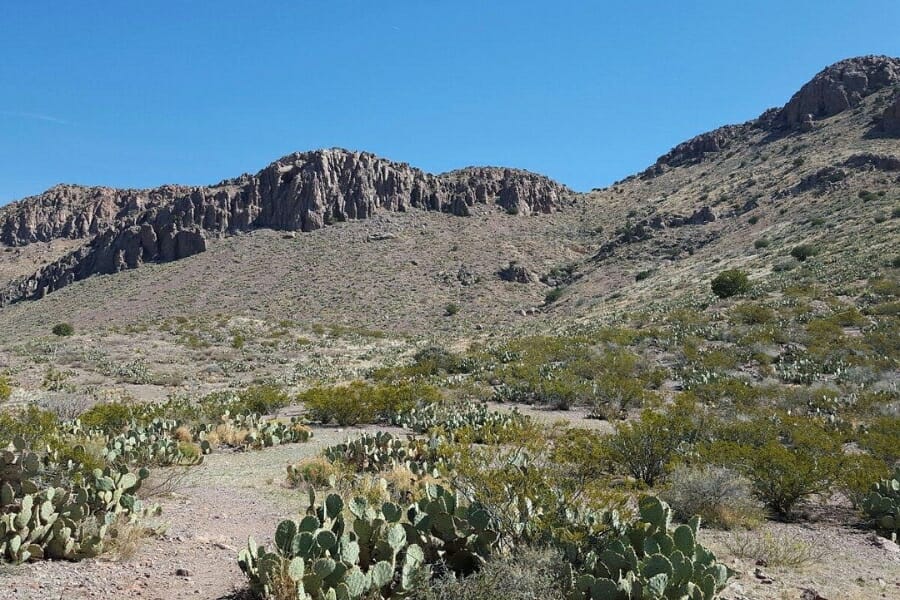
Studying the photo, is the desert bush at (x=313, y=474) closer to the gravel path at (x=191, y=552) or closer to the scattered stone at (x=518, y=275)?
the gravel path at (x=191, y=552)

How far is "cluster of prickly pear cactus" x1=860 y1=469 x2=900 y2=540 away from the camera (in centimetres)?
704

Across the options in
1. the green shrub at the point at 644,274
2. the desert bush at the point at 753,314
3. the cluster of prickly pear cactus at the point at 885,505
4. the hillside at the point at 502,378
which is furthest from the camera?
the green shrub at the point at 644,274

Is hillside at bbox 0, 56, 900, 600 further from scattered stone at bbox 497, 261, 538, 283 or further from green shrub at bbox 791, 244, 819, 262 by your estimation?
green shrub at bbox 791, 244, 819, 262

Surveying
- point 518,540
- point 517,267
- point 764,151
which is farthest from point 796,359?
point 764,151

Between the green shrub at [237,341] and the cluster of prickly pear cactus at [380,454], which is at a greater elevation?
the green shrub at [237,341]

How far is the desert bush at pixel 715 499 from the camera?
7156 millimetres

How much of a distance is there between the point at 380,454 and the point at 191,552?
14.9 feet

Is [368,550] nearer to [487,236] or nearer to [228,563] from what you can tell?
[228,563]

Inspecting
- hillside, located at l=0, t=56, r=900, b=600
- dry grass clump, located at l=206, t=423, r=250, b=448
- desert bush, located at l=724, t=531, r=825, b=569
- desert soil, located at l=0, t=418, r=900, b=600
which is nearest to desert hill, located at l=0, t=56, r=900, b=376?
hillside, located at l=0, t=56, r=900, b=600

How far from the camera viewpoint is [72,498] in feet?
20.2

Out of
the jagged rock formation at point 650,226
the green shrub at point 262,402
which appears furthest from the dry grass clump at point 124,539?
the jagged rock formation at point 650,226

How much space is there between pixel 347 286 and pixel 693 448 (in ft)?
157

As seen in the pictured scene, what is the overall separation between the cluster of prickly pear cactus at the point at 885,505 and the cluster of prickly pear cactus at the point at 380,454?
6.23m

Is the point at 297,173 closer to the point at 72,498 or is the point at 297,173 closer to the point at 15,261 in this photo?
the point at 15,261
